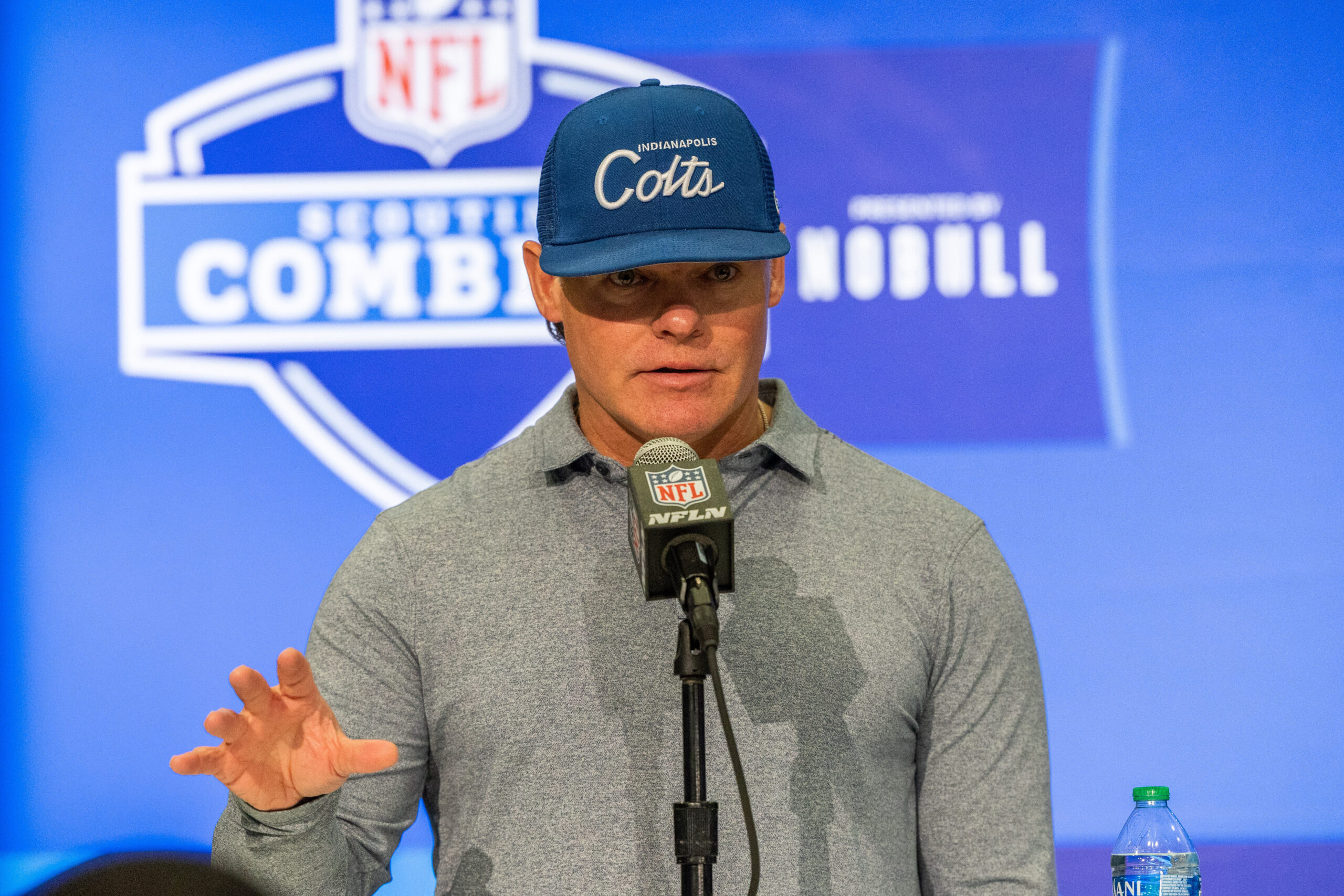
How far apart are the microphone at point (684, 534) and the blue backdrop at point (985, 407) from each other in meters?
1.63

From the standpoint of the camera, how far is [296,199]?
2.92 metres

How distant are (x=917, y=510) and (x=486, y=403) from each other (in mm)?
1374

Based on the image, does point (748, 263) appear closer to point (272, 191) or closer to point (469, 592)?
point (469, 592)

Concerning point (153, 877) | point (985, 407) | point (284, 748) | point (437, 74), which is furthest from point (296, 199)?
point (153, 877)

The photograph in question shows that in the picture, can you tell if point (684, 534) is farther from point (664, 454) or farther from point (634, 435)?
point (634, 435)

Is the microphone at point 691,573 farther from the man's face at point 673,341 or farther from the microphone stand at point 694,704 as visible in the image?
the man's face at point 673,341

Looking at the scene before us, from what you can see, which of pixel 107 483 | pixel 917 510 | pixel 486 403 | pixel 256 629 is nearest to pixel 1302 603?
pixel 917 510

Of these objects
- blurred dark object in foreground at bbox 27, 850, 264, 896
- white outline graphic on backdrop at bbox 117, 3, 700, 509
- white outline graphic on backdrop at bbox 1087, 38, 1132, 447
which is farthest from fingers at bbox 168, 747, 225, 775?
white outline graphic on backdrop at bbox 1087, 38, 1132, 447

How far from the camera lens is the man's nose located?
1544mm

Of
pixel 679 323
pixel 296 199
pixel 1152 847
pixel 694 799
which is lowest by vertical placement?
pixel 1152 847

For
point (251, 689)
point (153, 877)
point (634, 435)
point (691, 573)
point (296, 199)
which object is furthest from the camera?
point (296, 199)

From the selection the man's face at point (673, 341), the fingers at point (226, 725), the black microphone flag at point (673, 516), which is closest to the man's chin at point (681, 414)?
the man's face at point (673, 341)

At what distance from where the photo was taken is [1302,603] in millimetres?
2715

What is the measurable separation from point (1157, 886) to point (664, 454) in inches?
48.6
